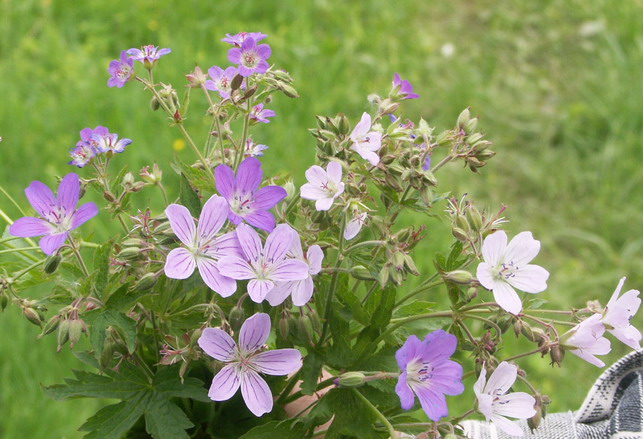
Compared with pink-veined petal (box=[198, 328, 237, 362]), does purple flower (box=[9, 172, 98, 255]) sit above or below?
above

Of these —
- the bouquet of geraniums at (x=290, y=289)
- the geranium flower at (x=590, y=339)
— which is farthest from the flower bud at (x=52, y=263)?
the geranium flower at (x=590, y=339)

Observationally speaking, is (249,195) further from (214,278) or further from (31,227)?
(31,227)

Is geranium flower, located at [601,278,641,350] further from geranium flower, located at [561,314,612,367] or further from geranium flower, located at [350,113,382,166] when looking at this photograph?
geranium flower, located at [350,113,382,166]

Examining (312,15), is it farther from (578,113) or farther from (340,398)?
(340,398)

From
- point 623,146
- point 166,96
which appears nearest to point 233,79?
point 166,96

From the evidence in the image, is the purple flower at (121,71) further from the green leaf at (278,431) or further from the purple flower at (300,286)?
the green leaf at (278,431)

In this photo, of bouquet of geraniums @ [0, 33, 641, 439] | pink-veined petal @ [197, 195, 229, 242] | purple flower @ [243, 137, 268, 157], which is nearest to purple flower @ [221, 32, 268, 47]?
bouquet of geraniums @ [0, 33, 641, 439]
